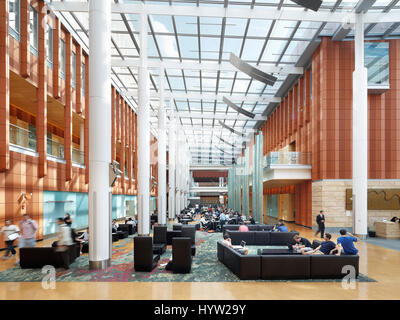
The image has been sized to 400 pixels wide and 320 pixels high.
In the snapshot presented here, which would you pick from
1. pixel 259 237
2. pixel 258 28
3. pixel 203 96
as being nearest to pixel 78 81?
pixel 258 28

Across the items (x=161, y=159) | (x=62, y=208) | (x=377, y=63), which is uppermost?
(x=377, y=63)

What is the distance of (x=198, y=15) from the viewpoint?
17.7 m

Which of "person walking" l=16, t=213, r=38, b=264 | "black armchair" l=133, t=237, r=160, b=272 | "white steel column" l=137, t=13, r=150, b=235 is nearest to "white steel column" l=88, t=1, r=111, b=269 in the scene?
"black armchair" l=133, t=237, r=160, b=272

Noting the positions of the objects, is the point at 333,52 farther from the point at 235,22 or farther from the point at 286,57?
the point at 235,22

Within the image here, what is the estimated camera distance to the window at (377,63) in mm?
20641

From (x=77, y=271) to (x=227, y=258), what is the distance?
4.37 meters

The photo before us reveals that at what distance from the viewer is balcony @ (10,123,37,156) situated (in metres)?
14.6

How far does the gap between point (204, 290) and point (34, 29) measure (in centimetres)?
1524

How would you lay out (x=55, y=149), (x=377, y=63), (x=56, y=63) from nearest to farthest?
(x=56, y=63), (x=55, y=149), (x=377, y=63)

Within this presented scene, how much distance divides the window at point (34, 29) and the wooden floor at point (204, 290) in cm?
1199

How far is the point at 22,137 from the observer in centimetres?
1529

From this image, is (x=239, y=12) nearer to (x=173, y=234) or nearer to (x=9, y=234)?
(x=173, y=234)

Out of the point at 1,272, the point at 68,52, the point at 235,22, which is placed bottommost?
the point at 1,272
